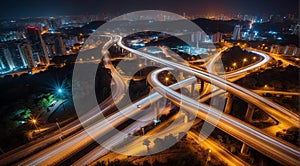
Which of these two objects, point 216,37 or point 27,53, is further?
point 216,37

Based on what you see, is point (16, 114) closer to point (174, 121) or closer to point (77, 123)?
point (77, 123)

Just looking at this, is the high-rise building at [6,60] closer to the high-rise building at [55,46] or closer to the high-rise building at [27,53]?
the high-rise building at [27,53]

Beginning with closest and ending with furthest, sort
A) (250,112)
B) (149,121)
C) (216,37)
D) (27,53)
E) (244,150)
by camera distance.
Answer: (244,150) → (250,112) → (149,121) → (27,53) → (216,37)

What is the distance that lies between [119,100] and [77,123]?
22.0 feet

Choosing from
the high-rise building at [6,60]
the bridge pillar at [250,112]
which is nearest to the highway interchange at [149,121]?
the bridge pillar at [250,112]

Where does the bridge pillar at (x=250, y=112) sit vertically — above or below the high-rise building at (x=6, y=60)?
below

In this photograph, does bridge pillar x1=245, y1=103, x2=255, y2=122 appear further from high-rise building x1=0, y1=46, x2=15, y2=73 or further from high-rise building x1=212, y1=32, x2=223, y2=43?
high-rise building x1=0, y1=46, x2=15, y2=73

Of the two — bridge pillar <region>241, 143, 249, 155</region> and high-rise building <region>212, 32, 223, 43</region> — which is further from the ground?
high-rise building <region>212, 32, 223, 43</region>

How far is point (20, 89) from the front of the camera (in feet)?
86.5

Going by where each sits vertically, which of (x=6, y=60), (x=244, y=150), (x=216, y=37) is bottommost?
(x=244, y=150)

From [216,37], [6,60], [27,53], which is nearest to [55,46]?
[27,53]

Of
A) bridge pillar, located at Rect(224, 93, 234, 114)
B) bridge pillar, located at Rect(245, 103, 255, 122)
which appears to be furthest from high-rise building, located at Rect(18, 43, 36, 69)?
bridge pillar, located at Rect(245, 103, 255, 122)

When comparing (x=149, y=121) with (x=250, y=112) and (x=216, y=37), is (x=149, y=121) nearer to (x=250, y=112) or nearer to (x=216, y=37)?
(x=250, y=112)

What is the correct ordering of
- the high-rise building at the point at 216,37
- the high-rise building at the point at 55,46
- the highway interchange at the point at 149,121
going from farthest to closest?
the high-rise building at the point at 216,37, the high-rise building at the point at 55,46, the highway interchange at the point at 149,121
